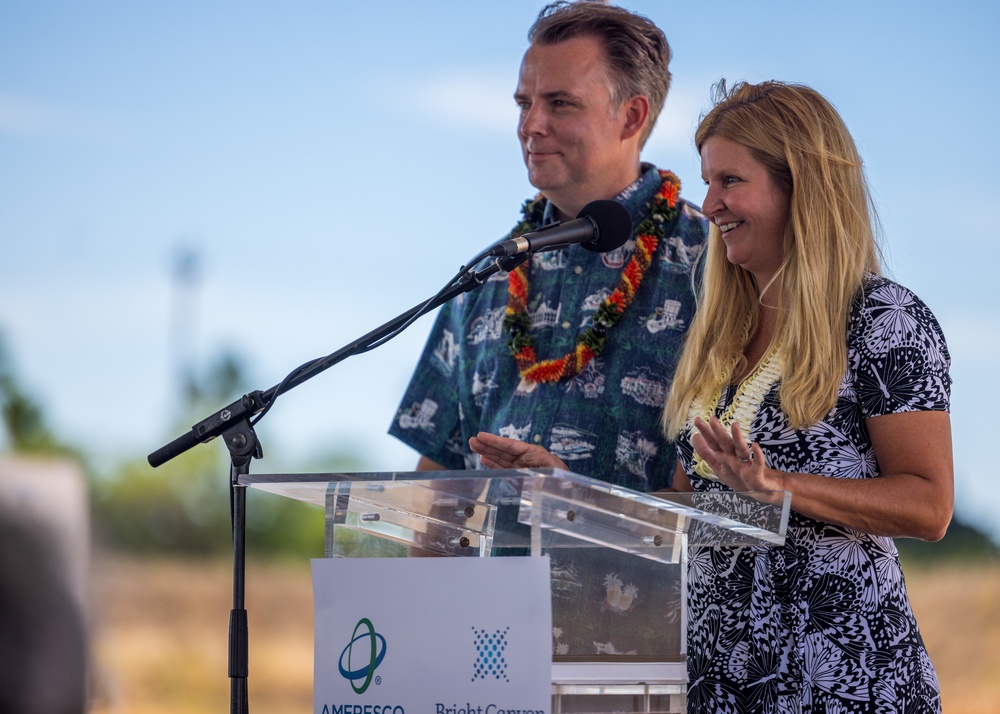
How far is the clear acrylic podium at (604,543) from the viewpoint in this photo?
1.41 metres

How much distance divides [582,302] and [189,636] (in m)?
3.67

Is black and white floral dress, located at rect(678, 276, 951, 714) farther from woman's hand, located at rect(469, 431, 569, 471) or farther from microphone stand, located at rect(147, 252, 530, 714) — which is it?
microphone stand, located at rect(147, 252, 530, 714)

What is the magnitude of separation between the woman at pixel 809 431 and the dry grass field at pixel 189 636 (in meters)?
3.35

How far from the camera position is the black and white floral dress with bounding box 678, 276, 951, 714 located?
1.71 meters

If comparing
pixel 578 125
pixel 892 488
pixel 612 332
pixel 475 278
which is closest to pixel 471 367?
pixel 612 332

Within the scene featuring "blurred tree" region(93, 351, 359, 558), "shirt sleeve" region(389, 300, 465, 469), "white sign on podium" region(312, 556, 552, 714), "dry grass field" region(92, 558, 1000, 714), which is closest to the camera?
"white sign on podium" region(312, 556, 552, 714)

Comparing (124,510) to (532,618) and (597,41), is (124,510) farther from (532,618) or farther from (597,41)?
(532,618)

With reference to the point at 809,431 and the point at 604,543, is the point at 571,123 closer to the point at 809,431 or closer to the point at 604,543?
the point at 809,431

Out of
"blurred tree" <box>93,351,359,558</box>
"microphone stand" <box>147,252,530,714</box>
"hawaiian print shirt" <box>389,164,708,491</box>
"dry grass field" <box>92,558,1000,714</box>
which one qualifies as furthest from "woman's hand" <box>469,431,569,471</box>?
"blurred tree" <box>93,351,359,558</box>

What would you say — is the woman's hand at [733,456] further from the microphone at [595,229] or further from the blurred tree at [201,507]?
the blurred tree at [201,507]

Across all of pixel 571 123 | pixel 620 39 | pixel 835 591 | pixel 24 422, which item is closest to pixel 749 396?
pixel 835 591

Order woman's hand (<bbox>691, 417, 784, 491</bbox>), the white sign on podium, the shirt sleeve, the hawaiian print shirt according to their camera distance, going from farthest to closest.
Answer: the shirt sleeve
the hawaiian print shirt
woman's hand (<bbox>691, 417, 784, 491</bbox>)
the white sign on podium

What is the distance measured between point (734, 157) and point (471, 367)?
1064mm

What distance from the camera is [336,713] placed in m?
1.46
